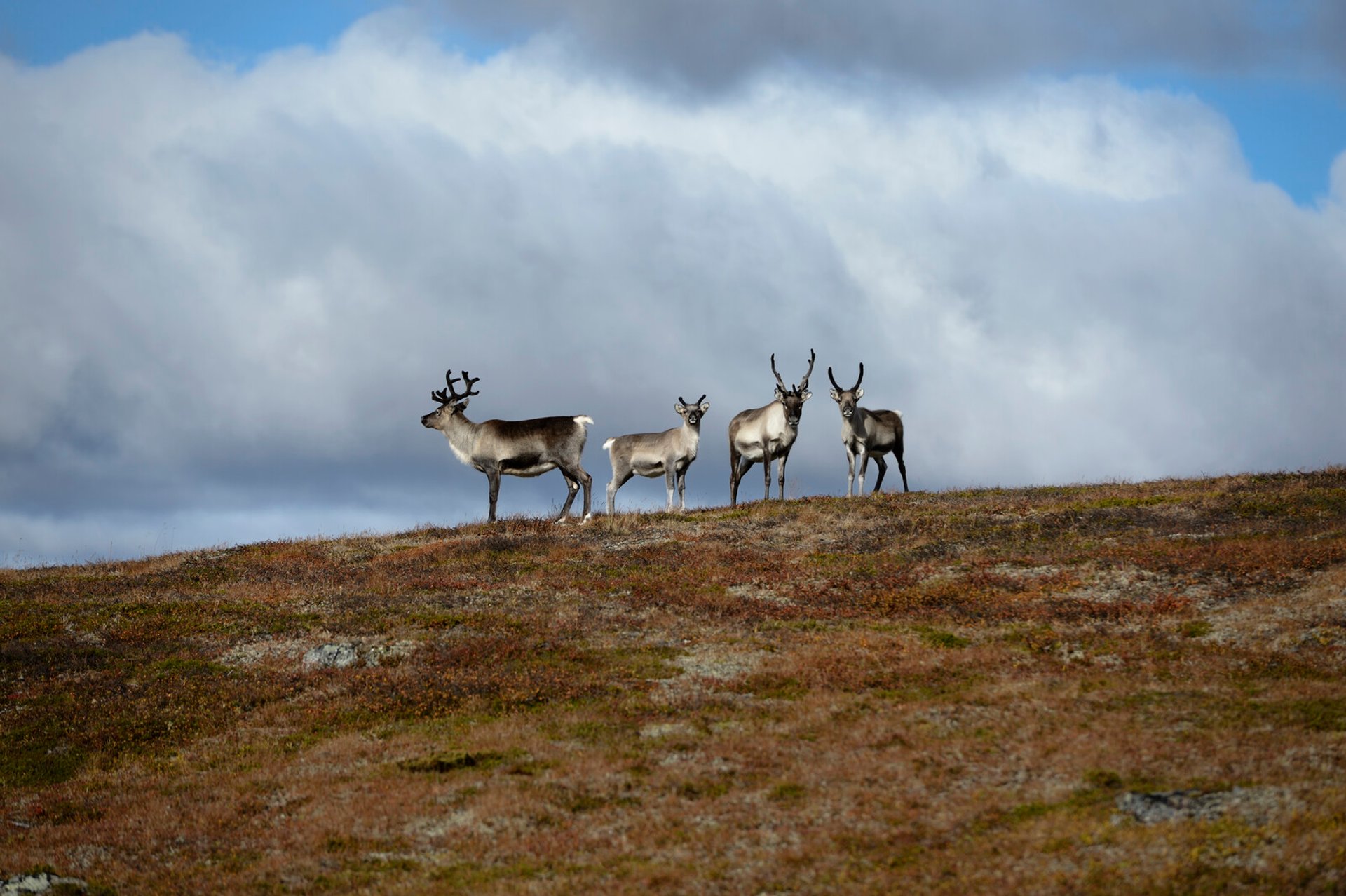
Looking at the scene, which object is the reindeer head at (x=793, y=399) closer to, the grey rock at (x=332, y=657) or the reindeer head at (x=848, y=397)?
the reindeer head at (x=848, y=397)

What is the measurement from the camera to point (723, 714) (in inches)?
669

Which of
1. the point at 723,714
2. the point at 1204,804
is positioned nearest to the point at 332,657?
the point at 723,714

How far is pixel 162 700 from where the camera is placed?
813 inches

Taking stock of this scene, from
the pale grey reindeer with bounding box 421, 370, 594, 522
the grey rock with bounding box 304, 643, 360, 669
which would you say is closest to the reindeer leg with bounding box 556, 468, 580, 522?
the pale grey reindeer with bounding box 421, 370, 594, 522

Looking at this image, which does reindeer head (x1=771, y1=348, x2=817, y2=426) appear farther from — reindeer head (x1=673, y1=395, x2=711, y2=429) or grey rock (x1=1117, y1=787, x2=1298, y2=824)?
grey rock (x1=1117, y1=787, x2=1298, y2=824)

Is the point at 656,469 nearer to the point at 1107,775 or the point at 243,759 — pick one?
the point at 243,759

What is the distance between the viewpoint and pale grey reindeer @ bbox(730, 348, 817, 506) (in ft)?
133

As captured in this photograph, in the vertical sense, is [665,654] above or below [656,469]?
below

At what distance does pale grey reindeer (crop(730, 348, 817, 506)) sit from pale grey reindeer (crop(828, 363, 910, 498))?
144cm

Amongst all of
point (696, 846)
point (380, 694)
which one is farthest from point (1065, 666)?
point (380, 694)

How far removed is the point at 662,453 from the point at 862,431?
7002 mm

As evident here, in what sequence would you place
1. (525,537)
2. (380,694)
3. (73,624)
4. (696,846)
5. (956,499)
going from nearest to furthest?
(696,846) → (380,694) → (73,624) → (525,537) → (956,499)

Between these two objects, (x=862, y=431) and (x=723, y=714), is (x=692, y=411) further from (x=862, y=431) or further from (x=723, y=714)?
(x=723, y=714)

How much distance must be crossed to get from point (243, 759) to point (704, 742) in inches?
272
